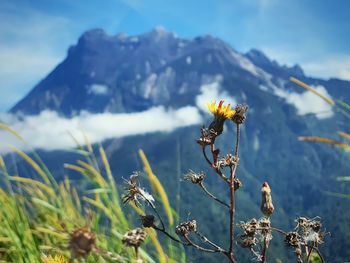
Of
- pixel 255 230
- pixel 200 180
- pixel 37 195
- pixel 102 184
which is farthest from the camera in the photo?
pixel 37 195

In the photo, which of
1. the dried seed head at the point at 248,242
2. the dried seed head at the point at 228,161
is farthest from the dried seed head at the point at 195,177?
the dried seed head at the point at 248,242

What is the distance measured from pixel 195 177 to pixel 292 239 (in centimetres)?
60

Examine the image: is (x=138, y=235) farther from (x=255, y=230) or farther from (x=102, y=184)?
(x=102, y=184)

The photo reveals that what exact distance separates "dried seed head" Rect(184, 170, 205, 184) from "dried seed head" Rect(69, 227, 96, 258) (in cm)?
108

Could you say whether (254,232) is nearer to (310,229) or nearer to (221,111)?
(310,229)

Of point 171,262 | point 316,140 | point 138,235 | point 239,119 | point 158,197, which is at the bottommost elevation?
point 171,262

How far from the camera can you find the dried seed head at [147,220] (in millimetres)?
2461

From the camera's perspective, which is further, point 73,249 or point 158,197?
point 158,197

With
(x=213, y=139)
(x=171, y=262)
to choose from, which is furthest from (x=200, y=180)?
(x=171, y=262)

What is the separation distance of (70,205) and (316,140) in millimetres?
3285

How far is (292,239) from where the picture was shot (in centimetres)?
258

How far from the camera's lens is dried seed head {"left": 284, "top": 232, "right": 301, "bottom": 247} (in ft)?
8.35

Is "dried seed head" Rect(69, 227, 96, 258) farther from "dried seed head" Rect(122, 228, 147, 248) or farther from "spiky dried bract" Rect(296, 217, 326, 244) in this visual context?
"spiky dried bract" Rect(296, 217, 326, 244)

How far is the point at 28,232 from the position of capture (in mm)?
3309
